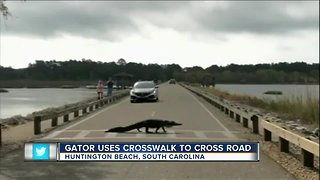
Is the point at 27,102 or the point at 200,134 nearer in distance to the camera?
the point at 200,134

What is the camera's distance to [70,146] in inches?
353

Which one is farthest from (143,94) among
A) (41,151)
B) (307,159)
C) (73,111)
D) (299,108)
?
(41,151)

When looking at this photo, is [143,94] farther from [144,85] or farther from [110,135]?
[110,135]

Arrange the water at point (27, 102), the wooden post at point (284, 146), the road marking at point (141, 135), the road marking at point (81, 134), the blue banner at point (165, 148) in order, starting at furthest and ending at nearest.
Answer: the water at point (27, 102)
the road marking at point (81, 134)
the road marking at point (141, 135)
the wooden post at point (284, 146)
the blue banner at point (165, 148)

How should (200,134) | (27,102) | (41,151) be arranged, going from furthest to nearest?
(27,102), (200,134), (41,151)

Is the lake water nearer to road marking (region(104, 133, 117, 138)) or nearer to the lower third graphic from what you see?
road marking (region(104, 133, 117, 138))

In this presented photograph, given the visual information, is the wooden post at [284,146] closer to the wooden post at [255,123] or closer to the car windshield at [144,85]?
the wooden post at [255,123]

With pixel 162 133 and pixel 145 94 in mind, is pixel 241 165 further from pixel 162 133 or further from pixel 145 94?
pixel 145 94

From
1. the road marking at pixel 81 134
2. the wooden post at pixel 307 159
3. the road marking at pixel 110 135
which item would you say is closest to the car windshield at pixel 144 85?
the road marking at pixel 81 134

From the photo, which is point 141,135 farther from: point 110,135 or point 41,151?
point 41,151

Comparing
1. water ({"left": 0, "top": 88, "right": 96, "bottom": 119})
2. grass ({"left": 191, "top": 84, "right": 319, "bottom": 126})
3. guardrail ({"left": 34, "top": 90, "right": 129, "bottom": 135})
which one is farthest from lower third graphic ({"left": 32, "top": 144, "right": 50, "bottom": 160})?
grass ({"left": 191, "top": 84, "right": 319, "bottom": 126})

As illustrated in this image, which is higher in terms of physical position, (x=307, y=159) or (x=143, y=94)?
(x=143, y=94)

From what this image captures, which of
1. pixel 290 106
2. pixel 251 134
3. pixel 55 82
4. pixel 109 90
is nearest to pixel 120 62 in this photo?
pixel 55 82

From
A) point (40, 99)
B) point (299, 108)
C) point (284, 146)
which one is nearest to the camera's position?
point (284, 146)
